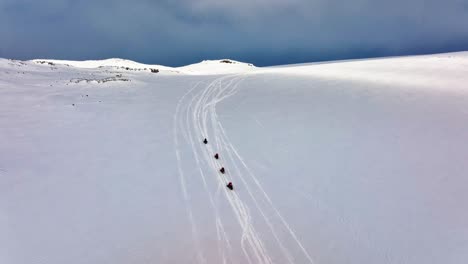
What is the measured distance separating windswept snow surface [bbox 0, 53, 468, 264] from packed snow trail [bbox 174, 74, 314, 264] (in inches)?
1.6

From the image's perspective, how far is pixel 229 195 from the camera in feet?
27.4

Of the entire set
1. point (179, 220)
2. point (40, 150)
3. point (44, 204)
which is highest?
point (40, 150)

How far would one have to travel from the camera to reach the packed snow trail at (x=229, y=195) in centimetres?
642

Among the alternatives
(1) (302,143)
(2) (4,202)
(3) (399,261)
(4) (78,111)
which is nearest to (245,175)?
(1) (302,143)

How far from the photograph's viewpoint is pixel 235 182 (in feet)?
29.7

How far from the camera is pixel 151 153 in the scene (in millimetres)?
10539

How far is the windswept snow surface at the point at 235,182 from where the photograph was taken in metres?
6.39

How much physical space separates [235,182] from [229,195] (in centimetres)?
75

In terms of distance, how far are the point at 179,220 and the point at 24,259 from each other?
123 inches

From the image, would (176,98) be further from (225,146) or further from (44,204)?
(44,204)

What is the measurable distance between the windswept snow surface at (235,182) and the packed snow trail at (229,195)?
0.04 meters

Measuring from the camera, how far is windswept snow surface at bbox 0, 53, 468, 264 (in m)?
6.39

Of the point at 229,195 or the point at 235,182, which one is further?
the point at 235,182

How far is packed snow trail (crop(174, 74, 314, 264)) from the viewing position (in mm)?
6418
